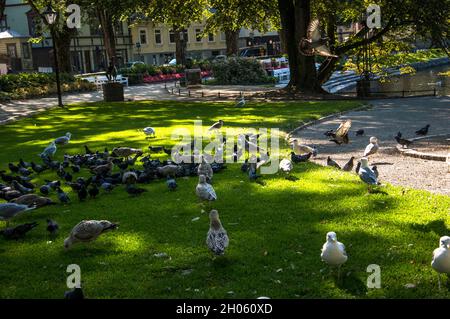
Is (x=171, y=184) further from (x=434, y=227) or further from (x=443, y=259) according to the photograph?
(x=443, y=259)

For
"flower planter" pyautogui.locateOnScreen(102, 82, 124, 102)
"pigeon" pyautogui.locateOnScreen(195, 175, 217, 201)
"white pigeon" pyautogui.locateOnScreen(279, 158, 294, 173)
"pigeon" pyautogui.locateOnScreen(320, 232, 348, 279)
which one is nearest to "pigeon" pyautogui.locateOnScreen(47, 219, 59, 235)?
"pigeon" pyautogui.locateOnScreen(195, 175, 217, 201)

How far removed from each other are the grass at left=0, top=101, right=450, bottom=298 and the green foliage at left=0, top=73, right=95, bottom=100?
24481mm

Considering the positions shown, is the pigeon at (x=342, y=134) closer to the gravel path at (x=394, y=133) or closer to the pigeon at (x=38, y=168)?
the gravel path at (x=394, y=133)

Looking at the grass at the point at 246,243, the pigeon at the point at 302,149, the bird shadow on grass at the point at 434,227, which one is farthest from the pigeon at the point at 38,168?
the bird shadow on grass at the point at 434,227

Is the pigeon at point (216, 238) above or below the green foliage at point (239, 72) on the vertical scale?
below

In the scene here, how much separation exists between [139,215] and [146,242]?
4.61 feet

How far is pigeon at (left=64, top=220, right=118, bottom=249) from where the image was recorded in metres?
7.70

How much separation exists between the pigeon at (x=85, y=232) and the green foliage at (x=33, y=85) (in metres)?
27.8

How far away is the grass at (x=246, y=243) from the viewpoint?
649 centimetres

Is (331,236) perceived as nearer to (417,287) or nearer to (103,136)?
(417,287)

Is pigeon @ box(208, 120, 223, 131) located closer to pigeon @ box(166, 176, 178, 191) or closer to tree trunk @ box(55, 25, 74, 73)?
pigeon @ box(166, 176, 178, 191)

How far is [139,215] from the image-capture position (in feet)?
31.1

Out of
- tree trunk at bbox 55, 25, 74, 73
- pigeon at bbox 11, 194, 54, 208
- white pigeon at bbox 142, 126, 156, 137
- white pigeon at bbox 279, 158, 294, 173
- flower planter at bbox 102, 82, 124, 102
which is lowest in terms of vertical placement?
white pigeon at bbox 279, 158, 294, 173

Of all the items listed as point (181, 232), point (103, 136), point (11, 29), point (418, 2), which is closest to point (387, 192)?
point (181, 232)
